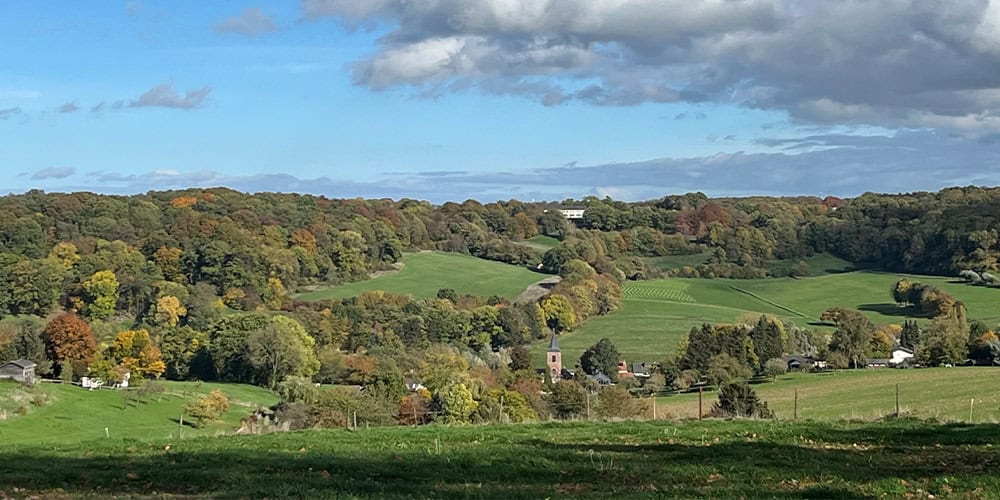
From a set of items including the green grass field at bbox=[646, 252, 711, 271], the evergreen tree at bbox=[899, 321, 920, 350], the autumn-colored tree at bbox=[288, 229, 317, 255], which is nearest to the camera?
the evergreen tree at bbox=[899, 321, 920, 350]

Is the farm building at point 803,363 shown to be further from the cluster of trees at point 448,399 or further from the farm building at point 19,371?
the farm building at point 19,371

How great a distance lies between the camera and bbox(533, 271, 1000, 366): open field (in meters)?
93.8

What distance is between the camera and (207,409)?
179 ft

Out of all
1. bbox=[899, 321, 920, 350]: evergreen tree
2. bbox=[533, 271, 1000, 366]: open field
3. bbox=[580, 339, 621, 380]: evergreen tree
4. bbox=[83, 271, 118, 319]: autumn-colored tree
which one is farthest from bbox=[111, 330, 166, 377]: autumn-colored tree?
bbox=[899, 321, 920, 350]: evergreen tree

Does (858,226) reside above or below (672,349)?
above

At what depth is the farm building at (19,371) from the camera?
224ft

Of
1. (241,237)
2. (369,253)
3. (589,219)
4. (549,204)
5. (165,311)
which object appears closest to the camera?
(165,311)

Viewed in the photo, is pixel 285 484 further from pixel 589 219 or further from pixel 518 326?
pixel 589 219

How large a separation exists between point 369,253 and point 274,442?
109m

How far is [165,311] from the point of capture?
9738 centimetres

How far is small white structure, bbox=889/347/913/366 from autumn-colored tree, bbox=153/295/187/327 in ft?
198

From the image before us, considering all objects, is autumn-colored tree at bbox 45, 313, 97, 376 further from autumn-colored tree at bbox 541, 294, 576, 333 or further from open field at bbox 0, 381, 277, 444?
autumn-colored tree at bbox 541, 294, 576, 333

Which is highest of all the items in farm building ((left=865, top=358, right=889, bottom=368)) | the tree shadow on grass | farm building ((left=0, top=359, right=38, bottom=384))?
the tree shadow on grass

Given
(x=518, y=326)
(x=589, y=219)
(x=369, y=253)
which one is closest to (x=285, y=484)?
(x=518, y=326)
